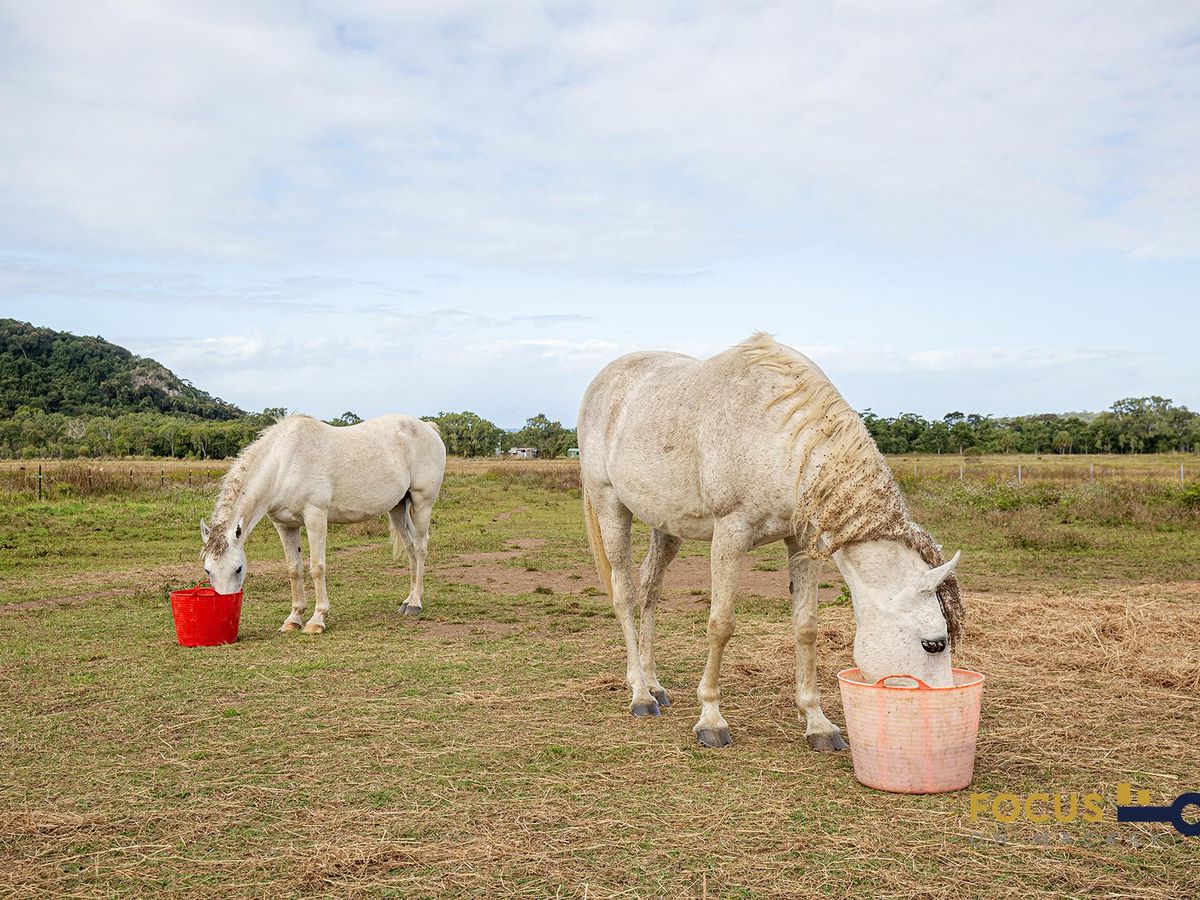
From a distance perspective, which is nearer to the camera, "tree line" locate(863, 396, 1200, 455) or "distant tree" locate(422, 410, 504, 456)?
"tree line" locate(863, 396, 1200, 455)

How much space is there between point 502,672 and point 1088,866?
179 inches

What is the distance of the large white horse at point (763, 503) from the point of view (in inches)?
173

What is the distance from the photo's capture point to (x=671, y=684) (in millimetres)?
6664

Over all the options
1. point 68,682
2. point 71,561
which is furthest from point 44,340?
point 68,682

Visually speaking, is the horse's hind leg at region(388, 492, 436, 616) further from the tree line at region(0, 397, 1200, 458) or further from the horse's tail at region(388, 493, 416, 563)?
the tree line at region(0, 397, 1200, 458)

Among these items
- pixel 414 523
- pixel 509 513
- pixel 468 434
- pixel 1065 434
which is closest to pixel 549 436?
pixel 468 434

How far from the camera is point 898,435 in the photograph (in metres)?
78.1

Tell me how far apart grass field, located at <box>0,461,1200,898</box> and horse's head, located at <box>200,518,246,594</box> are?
0.63 metres

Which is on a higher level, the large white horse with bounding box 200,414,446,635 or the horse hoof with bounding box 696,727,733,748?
the large white horse with bounding box 200,414,446,635

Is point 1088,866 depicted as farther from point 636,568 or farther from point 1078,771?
point 636,568

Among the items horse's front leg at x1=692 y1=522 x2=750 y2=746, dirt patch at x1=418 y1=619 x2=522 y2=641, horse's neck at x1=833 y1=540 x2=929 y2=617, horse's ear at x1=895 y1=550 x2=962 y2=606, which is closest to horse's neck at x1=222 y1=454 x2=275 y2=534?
dirt patch at x1=418 y1=619 x2=522 y2=641

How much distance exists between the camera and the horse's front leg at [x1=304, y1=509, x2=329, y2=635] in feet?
29.4

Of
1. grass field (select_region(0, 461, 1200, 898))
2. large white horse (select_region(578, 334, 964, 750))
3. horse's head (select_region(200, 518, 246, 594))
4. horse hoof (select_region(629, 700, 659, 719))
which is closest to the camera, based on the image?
grass field (select_region(0, 461, 1200, 898))

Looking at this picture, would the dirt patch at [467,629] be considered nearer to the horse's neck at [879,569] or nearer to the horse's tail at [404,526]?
the horse's tail at [404,526]
